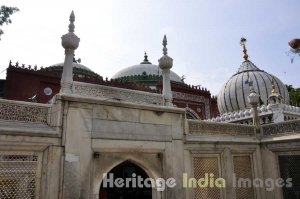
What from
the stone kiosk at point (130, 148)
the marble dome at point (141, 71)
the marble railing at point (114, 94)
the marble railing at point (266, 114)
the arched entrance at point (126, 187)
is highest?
the marble dome at point (141, 71)

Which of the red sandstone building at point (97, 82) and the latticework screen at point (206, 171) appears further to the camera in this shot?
the red sandstone building at point (97, 82)

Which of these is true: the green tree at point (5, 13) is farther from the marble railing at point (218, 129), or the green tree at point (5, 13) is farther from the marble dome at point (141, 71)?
the marble dome at point (141, 71)

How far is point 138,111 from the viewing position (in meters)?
5.84

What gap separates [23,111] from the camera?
4.69m

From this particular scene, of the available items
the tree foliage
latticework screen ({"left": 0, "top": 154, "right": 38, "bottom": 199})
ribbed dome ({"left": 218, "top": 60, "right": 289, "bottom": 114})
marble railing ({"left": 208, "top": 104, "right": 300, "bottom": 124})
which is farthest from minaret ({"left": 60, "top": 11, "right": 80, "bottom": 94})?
the tree foliage

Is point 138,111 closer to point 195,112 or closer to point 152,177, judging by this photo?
point 152,177

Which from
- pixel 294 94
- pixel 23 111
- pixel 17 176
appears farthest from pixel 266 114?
pixel 294 94

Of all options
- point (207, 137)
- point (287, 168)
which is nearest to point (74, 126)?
point (207, 137)

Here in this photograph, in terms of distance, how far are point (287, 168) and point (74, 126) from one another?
5.59 meters

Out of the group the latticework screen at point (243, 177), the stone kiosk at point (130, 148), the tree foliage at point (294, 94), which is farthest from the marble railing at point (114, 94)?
the tree foliage at point (294, 94)

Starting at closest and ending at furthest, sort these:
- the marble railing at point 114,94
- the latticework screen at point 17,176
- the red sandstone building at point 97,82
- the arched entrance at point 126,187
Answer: the latticework screen at point 17,176, the marble railing at point 114,94, the arched entrance at point 126,187, the red sandstone building at point 97,82

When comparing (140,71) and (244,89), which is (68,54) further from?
(140,71)

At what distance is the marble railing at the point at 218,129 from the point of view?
22.0ft

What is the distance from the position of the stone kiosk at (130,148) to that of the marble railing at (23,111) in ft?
0.05
